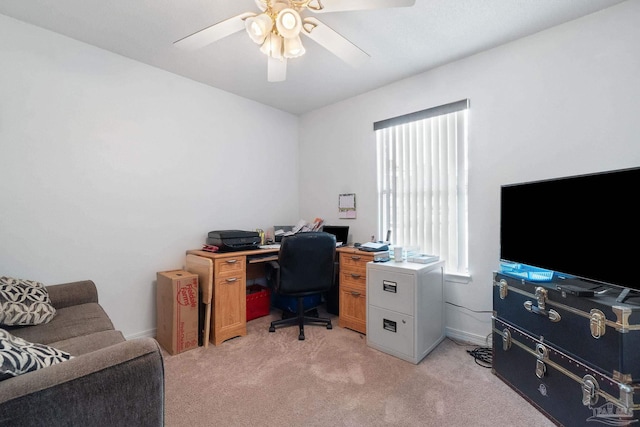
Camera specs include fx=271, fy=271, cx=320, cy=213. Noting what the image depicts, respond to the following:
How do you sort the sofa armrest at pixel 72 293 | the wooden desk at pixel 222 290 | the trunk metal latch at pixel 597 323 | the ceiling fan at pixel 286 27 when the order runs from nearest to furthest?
1. the trunk metal latch at pixel 597 323
2. the ceiling fan at pixel 286 27
3. the sofa armrest at pixel 72 293
4. the wooden desk at pixel 222 290

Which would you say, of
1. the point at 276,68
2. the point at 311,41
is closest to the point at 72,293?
the point at 276,68

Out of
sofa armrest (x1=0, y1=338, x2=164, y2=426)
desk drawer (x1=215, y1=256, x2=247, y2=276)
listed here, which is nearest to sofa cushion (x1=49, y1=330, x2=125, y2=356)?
sofa armrest (x1=0, y1=338, x2=164, y2=426)

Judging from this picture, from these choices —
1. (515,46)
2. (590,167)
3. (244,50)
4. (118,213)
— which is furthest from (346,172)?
(118,213)

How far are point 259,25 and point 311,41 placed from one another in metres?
0.83

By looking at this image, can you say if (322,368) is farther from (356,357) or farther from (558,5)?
(558,5)

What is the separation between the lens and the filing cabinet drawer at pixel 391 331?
215 centimetres

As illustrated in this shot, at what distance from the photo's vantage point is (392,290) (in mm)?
2273

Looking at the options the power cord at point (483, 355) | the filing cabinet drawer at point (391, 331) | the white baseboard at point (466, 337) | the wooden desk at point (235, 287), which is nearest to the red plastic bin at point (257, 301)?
the wooden desk at point (235, 287)

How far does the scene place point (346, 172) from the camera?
3418 mm

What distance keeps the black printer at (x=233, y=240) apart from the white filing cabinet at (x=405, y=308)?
122 centimetres

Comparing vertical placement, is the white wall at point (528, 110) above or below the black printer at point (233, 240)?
above

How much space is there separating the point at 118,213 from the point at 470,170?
317cm

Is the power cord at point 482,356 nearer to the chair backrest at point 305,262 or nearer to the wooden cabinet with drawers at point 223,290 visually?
the chair backrest at point 305,262

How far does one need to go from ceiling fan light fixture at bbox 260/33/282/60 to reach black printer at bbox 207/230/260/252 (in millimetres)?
1647
